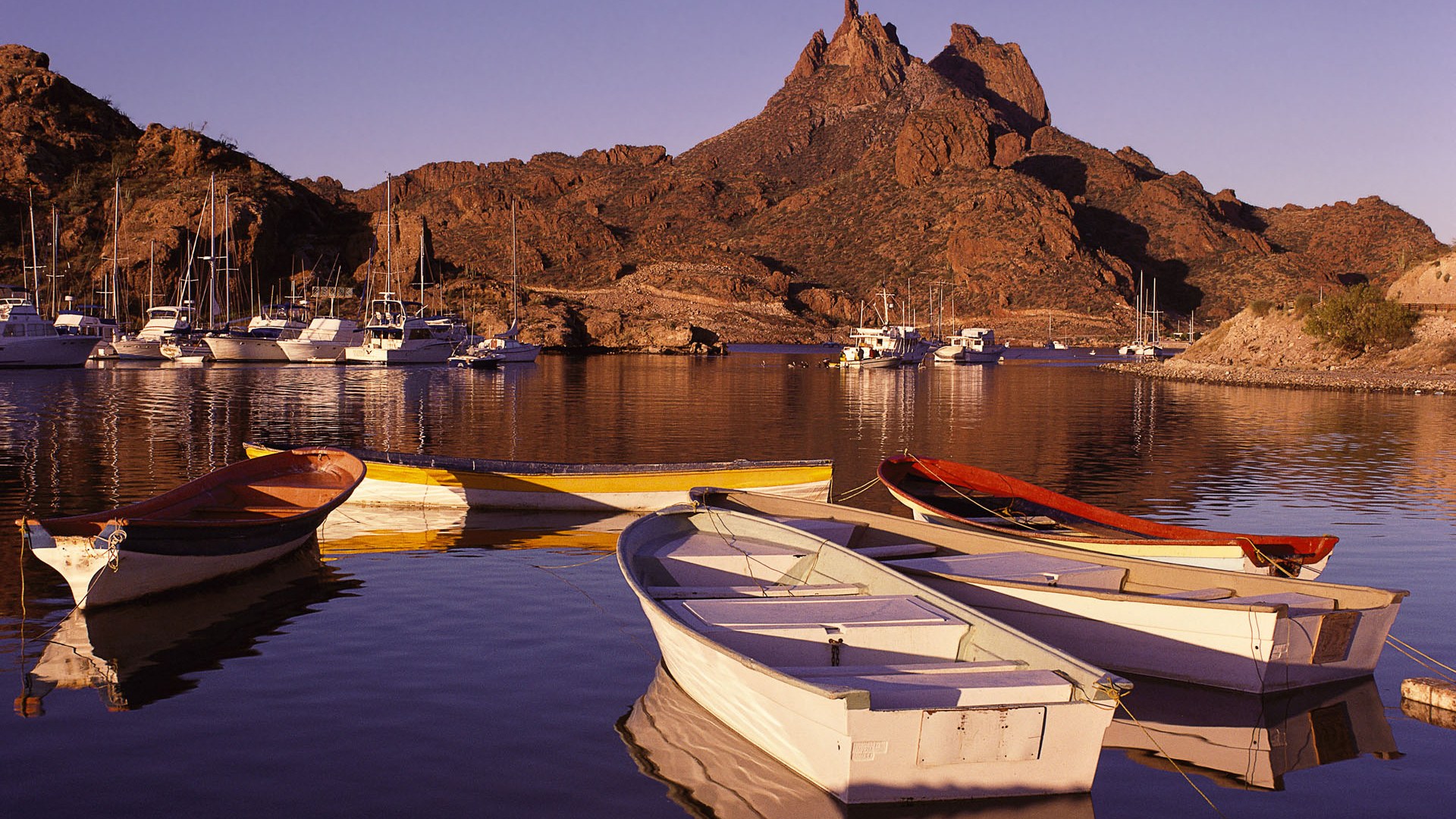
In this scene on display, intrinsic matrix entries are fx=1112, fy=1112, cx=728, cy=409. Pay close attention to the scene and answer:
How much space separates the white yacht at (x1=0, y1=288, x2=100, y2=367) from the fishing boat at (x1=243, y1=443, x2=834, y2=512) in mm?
64769

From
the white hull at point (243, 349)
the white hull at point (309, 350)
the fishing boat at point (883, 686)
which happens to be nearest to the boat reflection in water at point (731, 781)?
the fishing boat at point (883, 686)

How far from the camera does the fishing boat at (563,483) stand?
21156mm

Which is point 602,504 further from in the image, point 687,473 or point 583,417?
point 583,417

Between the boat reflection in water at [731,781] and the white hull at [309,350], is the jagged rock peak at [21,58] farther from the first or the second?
the boat reflection in water at [731,781]

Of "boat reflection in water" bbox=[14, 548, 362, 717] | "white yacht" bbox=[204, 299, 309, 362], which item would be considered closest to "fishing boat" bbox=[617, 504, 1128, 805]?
"boat reflection in water" bbox=[14, 548, 362, 717]

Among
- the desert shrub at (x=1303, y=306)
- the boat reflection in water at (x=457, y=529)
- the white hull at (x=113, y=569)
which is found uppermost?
the desert shrub at (x=1303, y=306)

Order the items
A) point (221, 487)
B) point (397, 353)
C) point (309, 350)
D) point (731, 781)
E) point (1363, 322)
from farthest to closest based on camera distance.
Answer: point (309, 350)
point (397, 353)
point (1363, 322)
point (221, 487)
point (731, 781)

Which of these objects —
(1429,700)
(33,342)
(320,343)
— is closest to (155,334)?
(320,343)

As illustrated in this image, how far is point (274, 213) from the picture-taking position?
15062 centimetres

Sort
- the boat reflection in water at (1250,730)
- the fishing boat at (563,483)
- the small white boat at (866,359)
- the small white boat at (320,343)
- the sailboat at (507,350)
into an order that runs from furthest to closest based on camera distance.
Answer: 1. the small white boat at (866,359)
2. the small white boat at (320,343)
3. the sailboat at (507,350)
4. the fishing boat at (563,483)
5. the boat reflection in water at (1250,730)

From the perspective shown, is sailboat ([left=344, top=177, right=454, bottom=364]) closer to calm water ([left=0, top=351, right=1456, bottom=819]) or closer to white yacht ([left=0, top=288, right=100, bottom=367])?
white yacht ([left=0, top=288, right=100, bottom=367])

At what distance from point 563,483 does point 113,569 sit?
8.96 metres

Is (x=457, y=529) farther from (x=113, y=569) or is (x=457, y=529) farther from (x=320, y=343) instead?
(x=320, y=343)

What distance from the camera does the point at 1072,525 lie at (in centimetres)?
1722
